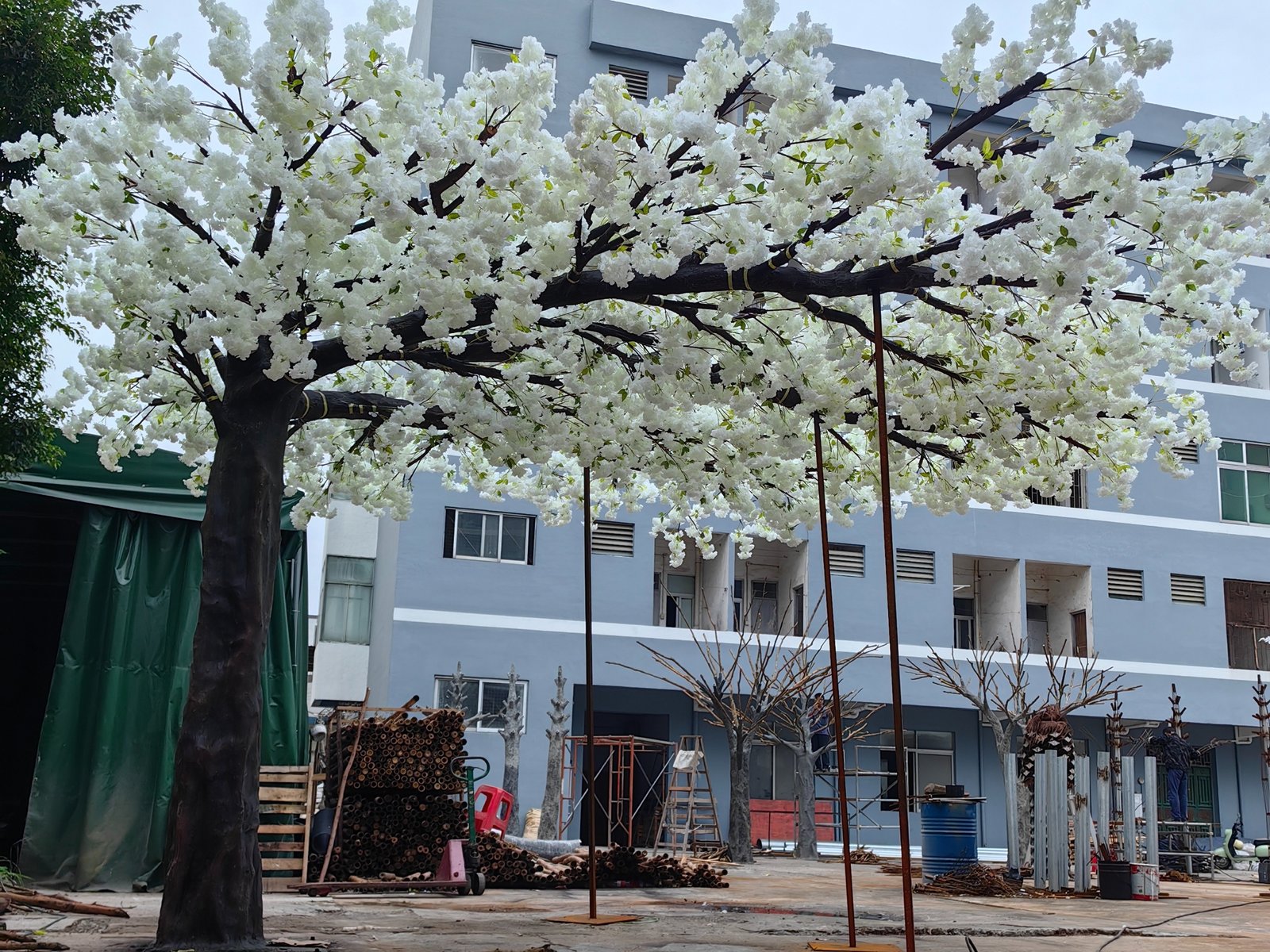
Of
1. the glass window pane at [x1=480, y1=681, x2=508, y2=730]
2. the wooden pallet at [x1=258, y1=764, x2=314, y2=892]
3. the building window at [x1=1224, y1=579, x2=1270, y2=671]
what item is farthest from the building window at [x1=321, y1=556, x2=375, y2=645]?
the building window at [x1=1224, y1=579, x2=1270, y2=671]

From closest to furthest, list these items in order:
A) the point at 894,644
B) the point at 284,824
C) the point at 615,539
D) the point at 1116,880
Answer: the point at 894,644, the point at 284,824, the point at 1116,880, the point at 615,539

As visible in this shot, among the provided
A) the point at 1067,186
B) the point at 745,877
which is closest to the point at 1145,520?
the point at 745,877

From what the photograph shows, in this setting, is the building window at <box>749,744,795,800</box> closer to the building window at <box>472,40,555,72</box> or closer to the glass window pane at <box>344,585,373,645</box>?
the glass window pane at <box>344,585,373,645</box>

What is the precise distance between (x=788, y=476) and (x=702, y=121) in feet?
15.8

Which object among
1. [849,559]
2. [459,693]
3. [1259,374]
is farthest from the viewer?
[1259,374]

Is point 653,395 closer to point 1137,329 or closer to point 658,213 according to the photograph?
point 658,213

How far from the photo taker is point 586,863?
Answer: 1286cm

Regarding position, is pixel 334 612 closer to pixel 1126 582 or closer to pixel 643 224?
pixel 1126 582

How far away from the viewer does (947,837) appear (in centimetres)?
1408

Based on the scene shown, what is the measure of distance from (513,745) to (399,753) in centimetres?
849

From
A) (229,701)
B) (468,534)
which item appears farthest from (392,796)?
(468,534)

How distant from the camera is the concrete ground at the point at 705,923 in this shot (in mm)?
7445

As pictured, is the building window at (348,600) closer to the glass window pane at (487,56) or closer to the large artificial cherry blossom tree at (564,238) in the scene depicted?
the glass window pane at (487,56)

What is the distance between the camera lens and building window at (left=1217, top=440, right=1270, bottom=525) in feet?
88.9
